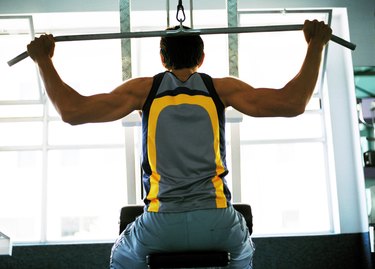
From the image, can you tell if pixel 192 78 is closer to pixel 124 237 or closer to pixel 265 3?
pixel 124 237

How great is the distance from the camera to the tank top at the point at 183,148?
148 centimetres

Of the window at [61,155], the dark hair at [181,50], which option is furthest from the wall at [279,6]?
the dark hair at [181,50]

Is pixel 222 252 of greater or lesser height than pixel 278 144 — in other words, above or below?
below

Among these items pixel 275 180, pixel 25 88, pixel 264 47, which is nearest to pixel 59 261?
pixel 25 88

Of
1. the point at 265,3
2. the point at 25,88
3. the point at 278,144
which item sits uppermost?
the point at 265,3

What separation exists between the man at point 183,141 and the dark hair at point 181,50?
0.06 m

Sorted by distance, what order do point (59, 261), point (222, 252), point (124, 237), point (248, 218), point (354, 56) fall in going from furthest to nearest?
1. point (354, 56)
2. point (59, 261)
3. point (248, 218)
4. point (124, 237)
5. point (222, 252)

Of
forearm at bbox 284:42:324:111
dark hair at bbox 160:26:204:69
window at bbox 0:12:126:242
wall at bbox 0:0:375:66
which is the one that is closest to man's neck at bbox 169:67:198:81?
dark hair at bbox 160:26:204:69

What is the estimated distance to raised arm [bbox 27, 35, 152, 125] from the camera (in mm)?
1510

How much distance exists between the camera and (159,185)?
1501mm

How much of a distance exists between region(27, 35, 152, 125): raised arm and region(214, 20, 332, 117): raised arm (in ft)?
0.84

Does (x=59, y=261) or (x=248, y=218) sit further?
(x=59, y=261)

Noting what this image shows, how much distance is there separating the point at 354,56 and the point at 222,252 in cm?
388

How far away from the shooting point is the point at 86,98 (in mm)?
1530
